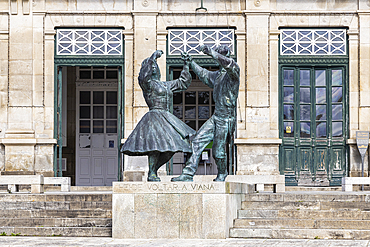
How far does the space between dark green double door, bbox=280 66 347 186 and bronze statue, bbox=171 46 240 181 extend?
25.9 ft

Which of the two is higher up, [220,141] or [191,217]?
[220,141]

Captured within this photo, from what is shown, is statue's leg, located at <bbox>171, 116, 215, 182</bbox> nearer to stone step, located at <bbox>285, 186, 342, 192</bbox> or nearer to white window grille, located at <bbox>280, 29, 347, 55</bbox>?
stone step, located at <bbox>285, 186, 342, 192</bbox>

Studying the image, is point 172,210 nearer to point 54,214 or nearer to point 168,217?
point 168,217

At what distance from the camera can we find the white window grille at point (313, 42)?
20.4 metres

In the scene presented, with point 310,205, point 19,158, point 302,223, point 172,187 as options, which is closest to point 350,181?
point 310,205

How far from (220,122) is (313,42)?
8756 millimetres

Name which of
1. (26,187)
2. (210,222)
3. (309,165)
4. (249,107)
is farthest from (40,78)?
(210,222)

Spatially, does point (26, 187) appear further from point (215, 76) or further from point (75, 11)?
point (215, 76)

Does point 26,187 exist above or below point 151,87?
below

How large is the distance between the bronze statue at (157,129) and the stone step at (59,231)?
4.12ft

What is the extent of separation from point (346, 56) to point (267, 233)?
972 cm

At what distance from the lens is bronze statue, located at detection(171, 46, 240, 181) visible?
39.9 ft

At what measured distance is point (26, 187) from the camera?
65.2ft

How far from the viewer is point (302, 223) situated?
1224 cm
